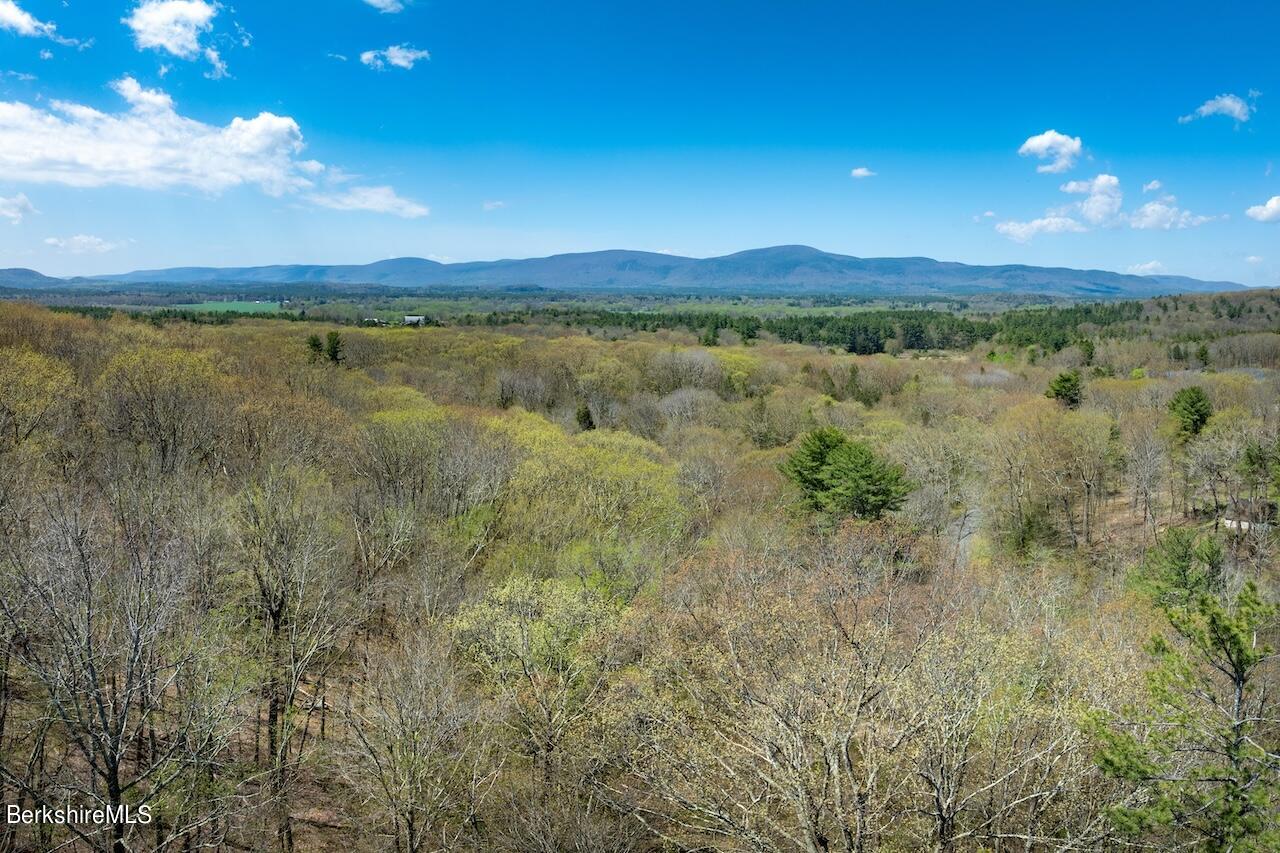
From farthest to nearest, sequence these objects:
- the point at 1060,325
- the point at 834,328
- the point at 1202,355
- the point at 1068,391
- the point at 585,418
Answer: the point at 834,328
the point at 1060,325
the point at 1202,355
the point at 1068,391
the point at 585,418

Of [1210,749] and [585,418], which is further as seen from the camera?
[585,418]

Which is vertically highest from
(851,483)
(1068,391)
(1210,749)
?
(1068,391)

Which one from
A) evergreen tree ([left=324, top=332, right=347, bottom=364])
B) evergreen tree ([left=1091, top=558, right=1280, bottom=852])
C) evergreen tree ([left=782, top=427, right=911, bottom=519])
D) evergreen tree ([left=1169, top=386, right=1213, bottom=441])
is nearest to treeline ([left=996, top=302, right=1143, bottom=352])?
evergreen tree ([left=1169, top=386, right=1213, bottom=441])

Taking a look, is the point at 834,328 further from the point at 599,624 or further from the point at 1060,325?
the point at 599,624

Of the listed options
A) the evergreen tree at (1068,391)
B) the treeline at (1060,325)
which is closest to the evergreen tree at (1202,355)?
the treeline at (1060,325)

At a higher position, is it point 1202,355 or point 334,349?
point 1202,355

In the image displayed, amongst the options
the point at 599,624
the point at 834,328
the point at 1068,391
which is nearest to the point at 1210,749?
the point at 599,624

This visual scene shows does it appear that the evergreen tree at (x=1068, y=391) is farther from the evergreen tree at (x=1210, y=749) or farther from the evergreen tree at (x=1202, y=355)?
the evergreen tree at (x=1210, y=749)

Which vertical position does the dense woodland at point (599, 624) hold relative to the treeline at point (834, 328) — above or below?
below

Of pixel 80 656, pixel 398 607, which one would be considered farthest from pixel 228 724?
pixel 398 607
